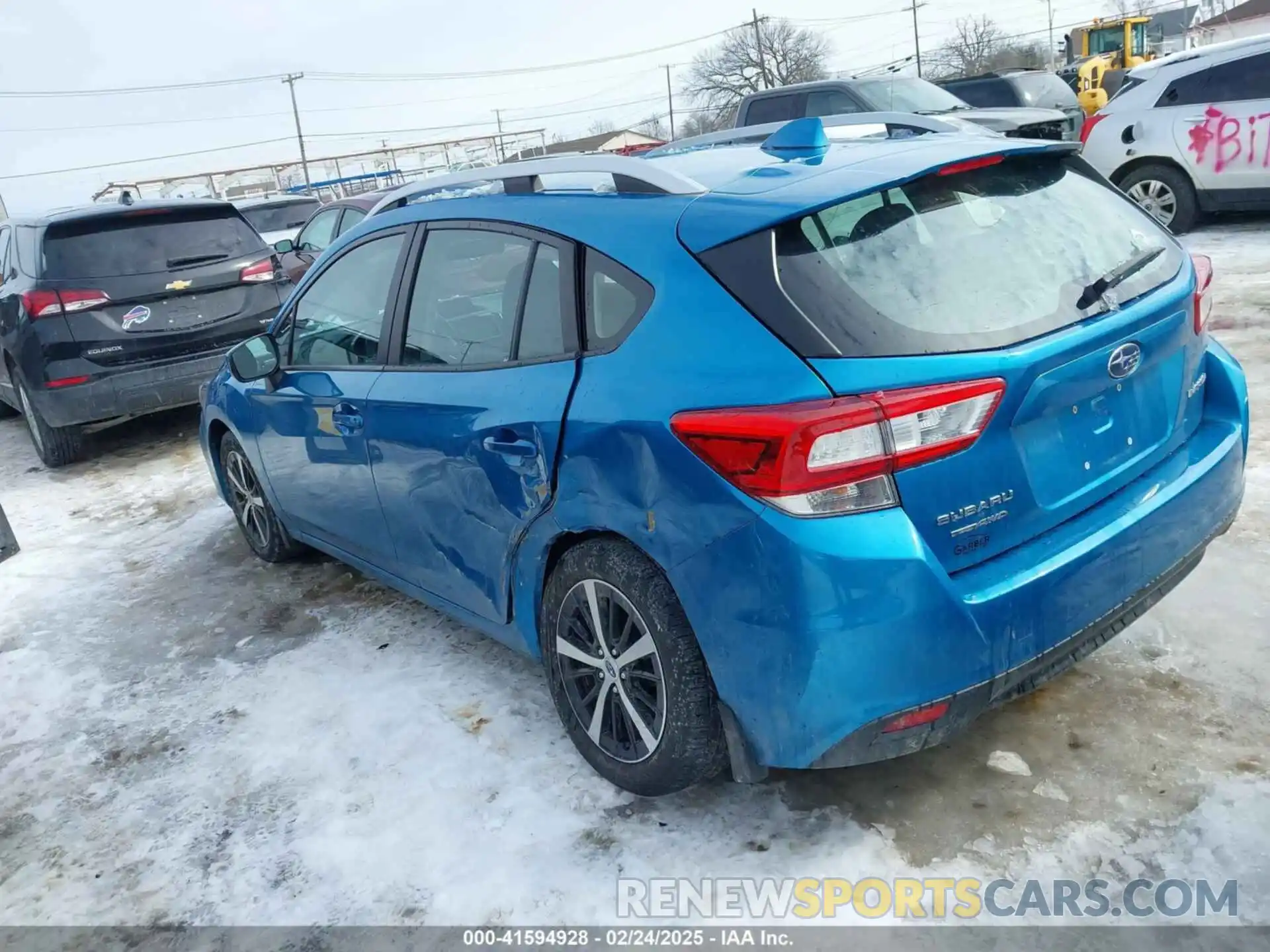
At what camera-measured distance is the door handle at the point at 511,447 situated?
9.06ft

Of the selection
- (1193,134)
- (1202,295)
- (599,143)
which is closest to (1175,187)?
(1193,134)

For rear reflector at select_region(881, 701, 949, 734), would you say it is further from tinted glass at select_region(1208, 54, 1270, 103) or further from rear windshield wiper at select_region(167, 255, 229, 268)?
tinted glass at select_region(1208, 54, 1270, 103)

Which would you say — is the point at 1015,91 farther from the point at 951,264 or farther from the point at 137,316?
the point at 951,264

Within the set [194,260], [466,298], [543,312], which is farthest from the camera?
[194,260]

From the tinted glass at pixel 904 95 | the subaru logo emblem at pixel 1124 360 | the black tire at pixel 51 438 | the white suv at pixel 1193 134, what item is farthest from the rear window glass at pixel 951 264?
the tinted glass at pixel 904 95

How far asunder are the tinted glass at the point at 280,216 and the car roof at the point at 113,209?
714 cm

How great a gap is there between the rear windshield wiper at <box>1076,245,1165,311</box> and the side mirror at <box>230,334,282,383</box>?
3.09 meters

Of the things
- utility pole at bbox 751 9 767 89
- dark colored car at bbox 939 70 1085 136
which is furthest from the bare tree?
dark colored car at bbox 939 70 1085 136

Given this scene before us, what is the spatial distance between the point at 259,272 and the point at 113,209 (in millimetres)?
1048

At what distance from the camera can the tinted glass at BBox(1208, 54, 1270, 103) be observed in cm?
877

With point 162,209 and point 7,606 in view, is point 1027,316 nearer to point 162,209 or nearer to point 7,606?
point 7,606

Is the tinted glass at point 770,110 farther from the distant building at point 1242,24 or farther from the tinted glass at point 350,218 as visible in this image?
the distant building at point 1242,24

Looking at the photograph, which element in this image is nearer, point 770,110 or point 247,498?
point 247,498

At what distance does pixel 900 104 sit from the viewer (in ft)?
37.5
